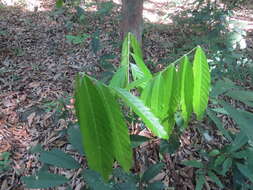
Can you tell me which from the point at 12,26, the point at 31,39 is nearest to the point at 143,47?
the point at 31,39

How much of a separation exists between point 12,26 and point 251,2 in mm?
4700

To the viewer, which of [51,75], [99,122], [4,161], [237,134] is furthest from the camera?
[51,75]

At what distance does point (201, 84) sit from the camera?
1.62ft

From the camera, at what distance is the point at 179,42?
9.52 ft

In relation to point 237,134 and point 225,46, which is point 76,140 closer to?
point 237,134

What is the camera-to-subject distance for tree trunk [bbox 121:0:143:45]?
7.14 ft

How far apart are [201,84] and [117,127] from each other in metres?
0.23

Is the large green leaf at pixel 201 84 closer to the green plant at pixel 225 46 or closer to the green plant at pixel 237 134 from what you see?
the green plant at pixel 237 134

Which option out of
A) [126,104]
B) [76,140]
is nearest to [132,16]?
[76,140]

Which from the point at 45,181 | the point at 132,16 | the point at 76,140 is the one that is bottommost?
the point at 45,181

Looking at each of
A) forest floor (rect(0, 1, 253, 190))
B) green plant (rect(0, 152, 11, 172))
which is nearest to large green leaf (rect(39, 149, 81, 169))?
forest floor (rect(0, 1, 253, 190))

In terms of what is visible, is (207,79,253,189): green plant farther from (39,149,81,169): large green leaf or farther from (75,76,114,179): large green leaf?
(39,149,81,169): large green leaf

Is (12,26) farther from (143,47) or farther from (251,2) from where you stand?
(251,2)

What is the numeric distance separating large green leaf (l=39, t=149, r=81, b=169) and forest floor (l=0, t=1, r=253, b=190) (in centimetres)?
30
